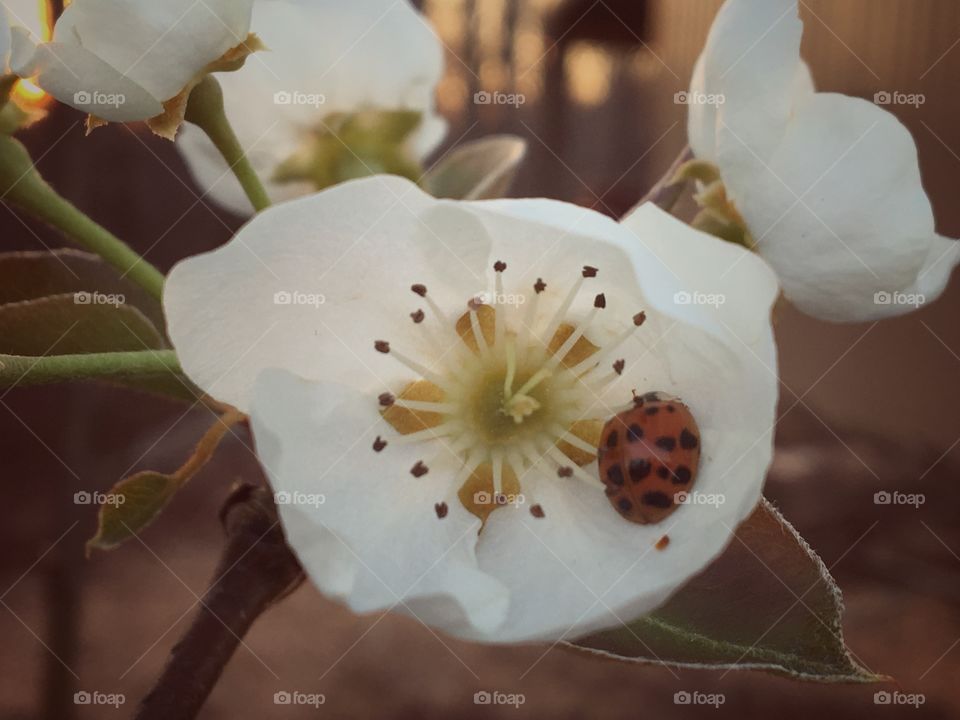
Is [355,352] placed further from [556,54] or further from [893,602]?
[893,602]

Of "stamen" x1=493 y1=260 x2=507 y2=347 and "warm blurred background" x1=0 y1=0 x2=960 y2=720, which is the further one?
"warm blurred background" x1=0 y1=0 x2=960 y2=720

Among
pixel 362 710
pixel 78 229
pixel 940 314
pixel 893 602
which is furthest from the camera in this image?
pixel 893 602

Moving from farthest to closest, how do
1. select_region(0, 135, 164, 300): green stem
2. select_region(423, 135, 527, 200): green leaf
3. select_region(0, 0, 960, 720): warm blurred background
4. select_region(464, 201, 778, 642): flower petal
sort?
1. select_region(0, 0, 960, 720): warm blurred background
2. select_region(423, 135, 527, 200): green leaf
3. select_region(0, 135, 164, 300): green stem
4. select_region(464, 201, 778, 642): flower petal

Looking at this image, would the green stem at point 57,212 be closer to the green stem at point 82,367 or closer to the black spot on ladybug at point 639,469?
the green stem at point 82,367

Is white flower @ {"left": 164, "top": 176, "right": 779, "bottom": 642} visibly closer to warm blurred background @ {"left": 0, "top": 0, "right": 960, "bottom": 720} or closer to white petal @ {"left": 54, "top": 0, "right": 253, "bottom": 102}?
white petal @ {"left": 54, "top": 0, "right": 253, "bottom": 102}

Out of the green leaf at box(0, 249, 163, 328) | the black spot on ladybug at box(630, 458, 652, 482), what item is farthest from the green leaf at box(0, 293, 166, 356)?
the black spot on ladybug at box(630, 458, 652, 482)

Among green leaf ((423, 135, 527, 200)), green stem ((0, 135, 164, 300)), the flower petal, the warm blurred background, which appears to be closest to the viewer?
the flower petal

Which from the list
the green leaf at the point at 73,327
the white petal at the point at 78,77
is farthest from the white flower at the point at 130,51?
the green leaf at the point at 73,327

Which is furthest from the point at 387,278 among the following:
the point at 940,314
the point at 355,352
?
the point at 940,314
